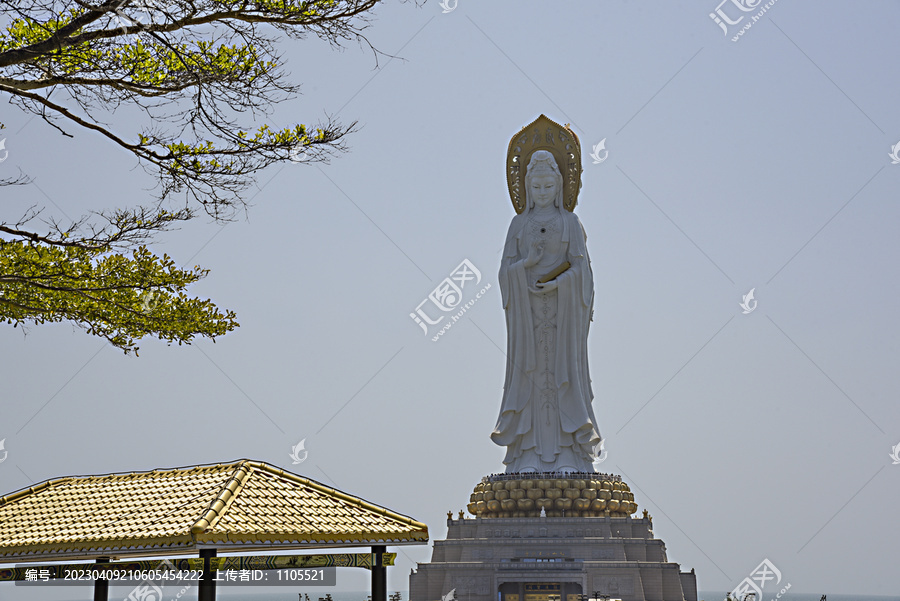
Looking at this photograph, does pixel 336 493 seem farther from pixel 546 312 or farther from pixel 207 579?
pixel 546 312

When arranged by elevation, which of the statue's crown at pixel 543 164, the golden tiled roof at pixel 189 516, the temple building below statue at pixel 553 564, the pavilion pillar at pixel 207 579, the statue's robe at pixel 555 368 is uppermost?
the statue's crown at pixel 543 164

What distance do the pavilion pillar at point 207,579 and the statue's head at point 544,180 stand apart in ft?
50.6

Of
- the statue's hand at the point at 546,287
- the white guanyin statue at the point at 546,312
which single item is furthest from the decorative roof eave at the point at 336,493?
the statue's hand at the point at 546,287

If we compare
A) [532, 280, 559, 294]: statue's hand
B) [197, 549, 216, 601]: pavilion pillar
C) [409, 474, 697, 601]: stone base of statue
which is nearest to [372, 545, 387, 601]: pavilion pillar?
[197, 549, 216, 601]: pavilion pillar

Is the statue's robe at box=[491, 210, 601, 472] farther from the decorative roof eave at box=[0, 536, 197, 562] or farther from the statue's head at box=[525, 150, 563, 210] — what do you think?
the decorative roof eave at box=[0, 536, 197, 562]

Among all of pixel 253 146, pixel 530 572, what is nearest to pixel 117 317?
pixel 253 146

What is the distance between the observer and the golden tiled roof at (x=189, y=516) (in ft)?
23.6

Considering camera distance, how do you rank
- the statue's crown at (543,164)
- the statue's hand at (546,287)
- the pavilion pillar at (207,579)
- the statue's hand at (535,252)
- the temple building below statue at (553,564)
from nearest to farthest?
the pavilion pillar at (207,579)
the temple building below statue at (553,564)
the statue's hand at (546,287)
the statue's hand at (535,252)
the statue's crown at (543,164)

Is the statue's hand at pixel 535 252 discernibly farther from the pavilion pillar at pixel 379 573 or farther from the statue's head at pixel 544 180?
the pavilion pillar at pixel 379 573

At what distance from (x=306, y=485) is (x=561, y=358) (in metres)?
13.3

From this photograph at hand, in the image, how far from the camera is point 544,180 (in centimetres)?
2178

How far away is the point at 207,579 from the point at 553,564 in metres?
11.8

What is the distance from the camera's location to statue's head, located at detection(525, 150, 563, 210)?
21766 millimetres

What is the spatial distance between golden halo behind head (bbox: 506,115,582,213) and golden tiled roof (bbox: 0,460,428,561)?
14522 millimetres
